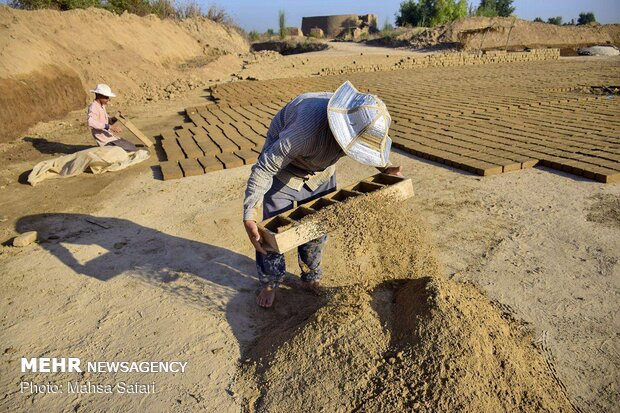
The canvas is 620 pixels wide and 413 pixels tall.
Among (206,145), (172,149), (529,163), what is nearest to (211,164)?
(206,145)

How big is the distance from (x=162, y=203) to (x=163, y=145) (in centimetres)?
184

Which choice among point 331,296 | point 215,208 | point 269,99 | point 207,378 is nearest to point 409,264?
point 331,296

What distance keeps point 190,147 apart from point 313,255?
3.44 metres

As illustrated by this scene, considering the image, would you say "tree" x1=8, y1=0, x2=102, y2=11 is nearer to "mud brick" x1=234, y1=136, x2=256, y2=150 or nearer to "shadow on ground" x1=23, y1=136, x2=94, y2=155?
"shadow on ground" x1=23, y1=136, x2=94, y2=155

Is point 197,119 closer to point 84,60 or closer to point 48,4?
point 84,60

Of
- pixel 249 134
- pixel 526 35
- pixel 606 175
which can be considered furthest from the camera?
pixel 526 35

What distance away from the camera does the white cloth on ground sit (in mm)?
4734

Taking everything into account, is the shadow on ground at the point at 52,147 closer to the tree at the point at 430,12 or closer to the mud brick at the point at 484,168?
the mud brick at the point at 484,168

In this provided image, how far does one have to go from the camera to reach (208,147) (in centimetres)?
529

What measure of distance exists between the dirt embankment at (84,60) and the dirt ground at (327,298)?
153 inches

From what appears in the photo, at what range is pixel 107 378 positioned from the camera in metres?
2.05

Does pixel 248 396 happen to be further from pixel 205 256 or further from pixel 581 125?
pixel 581 125

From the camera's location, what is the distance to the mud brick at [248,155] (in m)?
4.79

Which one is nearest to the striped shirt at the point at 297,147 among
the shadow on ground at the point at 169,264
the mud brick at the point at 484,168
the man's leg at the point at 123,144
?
the shadow on ground at the point at 169,264
